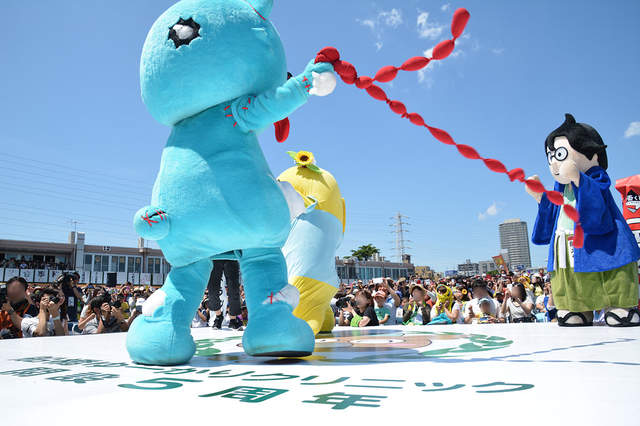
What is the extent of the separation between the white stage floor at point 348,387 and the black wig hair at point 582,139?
186 cm

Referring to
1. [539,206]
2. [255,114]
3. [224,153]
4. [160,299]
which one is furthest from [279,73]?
[539,206]

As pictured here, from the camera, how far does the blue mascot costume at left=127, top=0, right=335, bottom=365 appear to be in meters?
2.91

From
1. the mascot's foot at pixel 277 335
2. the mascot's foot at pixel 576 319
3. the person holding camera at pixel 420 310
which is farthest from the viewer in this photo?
the person holding camera at pixel 420 310

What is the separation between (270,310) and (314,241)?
1520 mm

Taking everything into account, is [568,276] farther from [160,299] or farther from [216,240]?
[160,299]

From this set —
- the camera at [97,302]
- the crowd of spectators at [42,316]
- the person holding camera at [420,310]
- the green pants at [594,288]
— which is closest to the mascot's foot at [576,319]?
the green pants at [594,288]

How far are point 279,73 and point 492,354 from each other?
8.28 feet

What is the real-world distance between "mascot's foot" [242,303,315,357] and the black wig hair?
10.8ft

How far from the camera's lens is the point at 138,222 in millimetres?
2938

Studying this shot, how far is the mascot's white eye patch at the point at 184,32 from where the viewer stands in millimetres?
3068

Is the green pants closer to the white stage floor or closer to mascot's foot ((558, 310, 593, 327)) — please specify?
mascot's foot ((558, 310, 593, 327))

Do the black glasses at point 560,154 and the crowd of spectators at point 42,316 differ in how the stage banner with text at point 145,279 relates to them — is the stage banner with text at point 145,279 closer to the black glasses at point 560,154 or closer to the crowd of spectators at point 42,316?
the crowd of spectators at point 42,316

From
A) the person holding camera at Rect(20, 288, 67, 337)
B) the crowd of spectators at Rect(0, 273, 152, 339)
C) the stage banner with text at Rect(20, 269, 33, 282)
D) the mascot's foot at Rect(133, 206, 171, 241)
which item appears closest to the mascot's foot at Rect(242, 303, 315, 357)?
the mascot's foot at Rect(133, 206, 171, 241)

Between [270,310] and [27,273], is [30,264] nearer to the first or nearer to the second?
[27,273]
